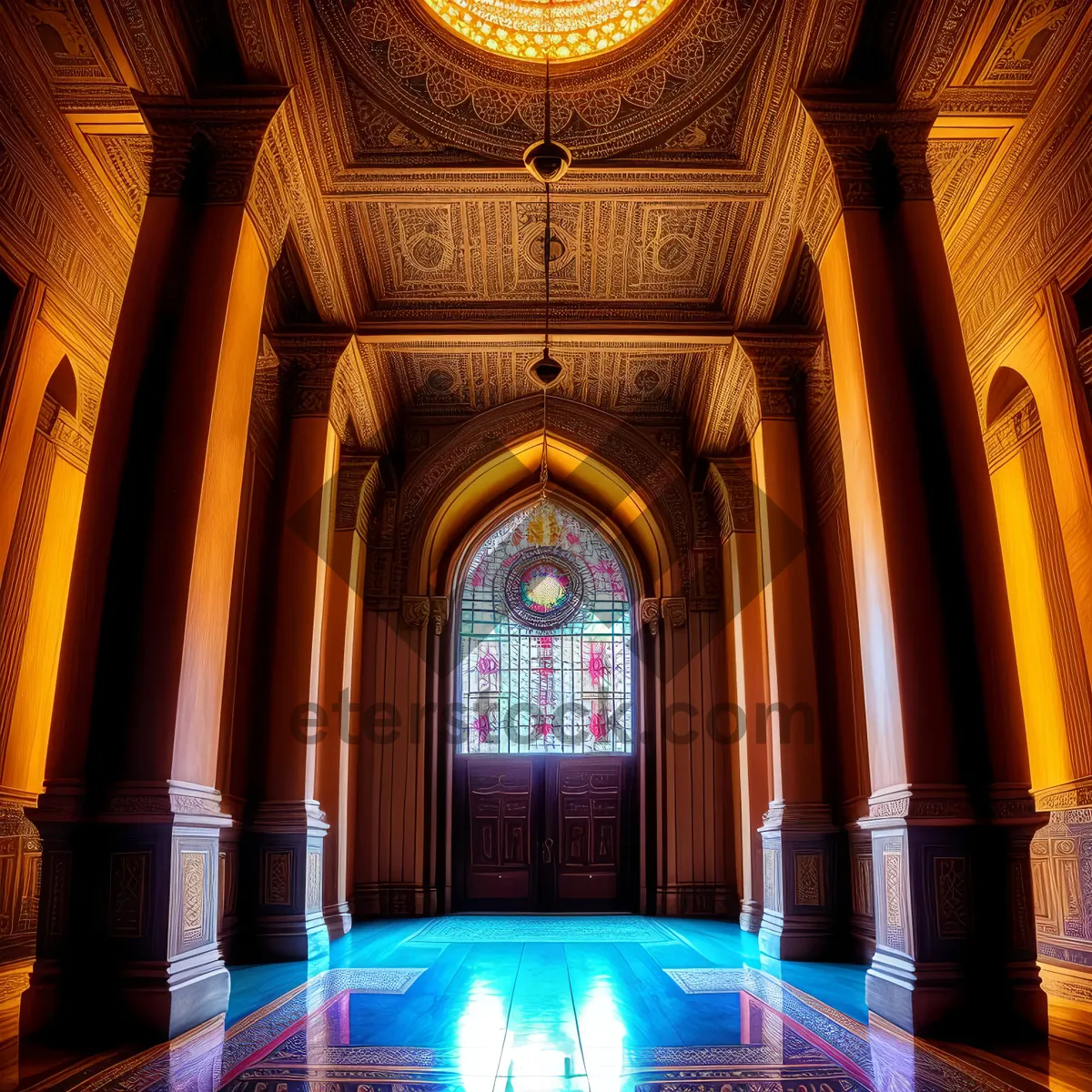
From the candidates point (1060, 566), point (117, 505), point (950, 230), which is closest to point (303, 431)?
point (117, 505)

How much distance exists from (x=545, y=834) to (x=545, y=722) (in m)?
1.40

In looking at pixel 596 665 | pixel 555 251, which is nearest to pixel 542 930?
pixel 596 665

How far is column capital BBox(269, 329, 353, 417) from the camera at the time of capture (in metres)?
8.89

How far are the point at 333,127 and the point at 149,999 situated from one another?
5856mm

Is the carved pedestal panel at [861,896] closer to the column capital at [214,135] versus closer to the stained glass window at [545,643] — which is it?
the stained glass window at [545,643]

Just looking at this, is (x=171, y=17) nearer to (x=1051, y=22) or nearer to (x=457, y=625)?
(x=1051, y=22)

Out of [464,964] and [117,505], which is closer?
[117,505]

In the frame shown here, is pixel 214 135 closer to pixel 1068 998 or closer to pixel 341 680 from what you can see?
pixel 341 680

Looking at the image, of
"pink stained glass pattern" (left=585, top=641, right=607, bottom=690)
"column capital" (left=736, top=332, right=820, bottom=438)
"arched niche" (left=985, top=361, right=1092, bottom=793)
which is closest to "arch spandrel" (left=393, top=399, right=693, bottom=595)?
"pink stained glass pattern" (left=585, top=641, right=607, bottom=690)

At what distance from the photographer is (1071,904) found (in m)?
5.86

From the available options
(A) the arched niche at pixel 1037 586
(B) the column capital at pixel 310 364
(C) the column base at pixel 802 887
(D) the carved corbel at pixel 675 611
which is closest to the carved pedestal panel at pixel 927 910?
(A) the arched niche at pixel 1037 586

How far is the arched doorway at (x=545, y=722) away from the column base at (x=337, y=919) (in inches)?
100

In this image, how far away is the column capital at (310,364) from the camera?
889cm

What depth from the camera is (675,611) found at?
12117 mm
